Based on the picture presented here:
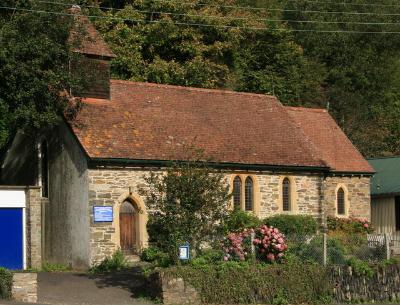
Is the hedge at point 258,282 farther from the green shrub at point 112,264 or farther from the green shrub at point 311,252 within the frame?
the green shrub at point 112,264

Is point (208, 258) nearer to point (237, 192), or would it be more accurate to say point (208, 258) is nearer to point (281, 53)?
point (237, 192)

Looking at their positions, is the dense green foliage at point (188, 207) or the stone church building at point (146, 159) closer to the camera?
the dense green foliage at point (188, 207)

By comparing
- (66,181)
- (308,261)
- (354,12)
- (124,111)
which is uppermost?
(354,12)

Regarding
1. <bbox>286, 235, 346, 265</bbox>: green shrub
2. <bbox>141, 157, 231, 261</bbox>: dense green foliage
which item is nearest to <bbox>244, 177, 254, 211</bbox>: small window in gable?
<bbox>286, 235, 346, 265</bbox>: green shrub

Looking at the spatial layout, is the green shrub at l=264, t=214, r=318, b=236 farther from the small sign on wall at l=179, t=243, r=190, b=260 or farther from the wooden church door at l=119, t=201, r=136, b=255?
the small sign on wall at l=179, t=243, r=190, b=260

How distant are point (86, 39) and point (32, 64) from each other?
4.53 m

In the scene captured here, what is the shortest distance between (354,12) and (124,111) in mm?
46264

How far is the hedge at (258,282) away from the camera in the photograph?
23688 millimetres

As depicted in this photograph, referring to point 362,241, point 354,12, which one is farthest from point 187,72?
point 354,12

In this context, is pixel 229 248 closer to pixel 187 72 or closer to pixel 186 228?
pixel 186 228

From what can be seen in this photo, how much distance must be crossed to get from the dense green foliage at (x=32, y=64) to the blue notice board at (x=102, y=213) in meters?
3.68

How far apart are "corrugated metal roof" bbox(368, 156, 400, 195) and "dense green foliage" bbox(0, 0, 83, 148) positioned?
2043 cm

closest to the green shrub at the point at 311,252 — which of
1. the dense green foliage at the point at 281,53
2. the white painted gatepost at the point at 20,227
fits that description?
the white painted gatepost at the point at 20,227

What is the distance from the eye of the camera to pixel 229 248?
2483 centimetres
